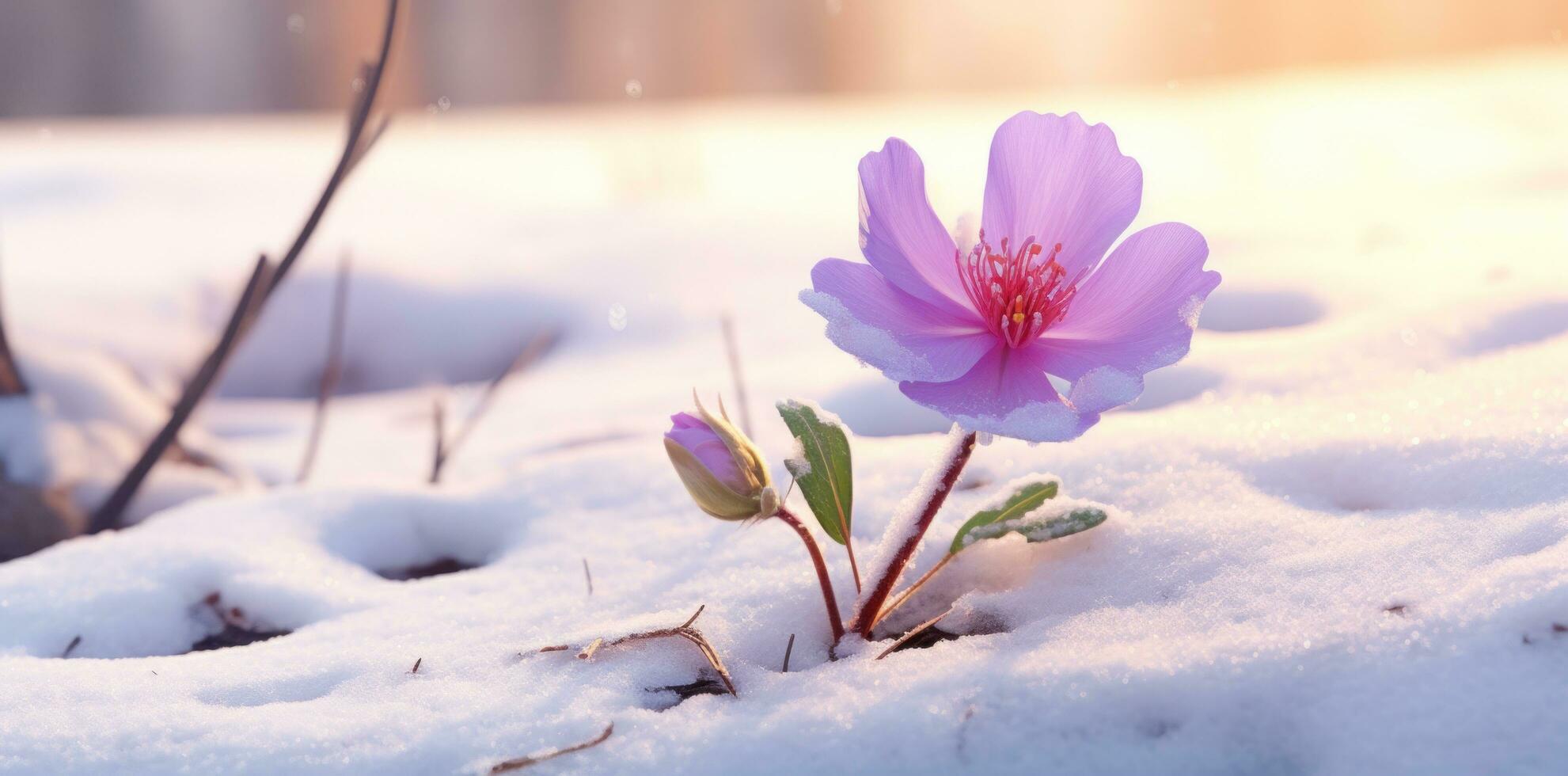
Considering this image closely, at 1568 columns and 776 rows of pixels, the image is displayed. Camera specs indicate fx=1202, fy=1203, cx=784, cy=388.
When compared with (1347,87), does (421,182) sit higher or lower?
lower

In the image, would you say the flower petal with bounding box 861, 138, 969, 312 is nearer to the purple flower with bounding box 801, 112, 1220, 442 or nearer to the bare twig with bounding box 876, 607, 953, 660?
the purple flower with bounding box 801, 112, 1220, 442

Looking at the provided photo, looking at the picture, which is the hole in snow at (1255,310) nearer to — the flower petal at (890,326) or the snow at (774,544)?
the snow at (774,544)

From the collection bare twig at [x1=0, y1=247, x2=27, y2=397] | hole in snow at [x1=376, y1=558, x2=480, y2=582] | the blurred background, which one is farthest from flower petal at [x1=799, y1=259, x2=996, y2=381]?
the blurred background

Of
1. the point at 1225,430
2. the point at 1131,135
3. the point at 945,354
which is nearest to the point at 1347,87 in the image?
the point at 1131,135

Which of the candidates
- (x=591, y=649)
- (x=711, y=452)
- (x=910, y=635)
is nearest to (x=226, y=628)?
(x=591, y=649)

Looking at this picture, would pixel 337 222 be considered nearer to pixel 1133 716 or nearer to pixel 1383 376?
pixel 1383 376

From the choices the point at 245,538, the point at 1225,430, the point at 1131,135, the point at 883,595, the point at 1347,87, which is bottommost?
the point at 245,538
